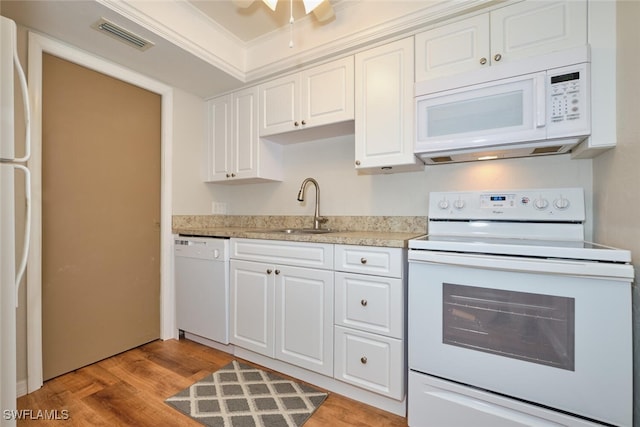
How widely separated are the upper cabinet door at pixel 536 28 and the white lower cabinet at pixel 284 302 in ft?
4.61

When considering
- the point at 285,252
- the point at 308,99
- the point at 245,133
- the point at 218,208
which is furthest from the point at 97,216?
the point at 308,99

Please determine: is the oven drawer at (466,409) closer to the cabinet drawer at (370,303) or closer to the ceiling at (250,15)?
the cabinet drawer at (370,303)

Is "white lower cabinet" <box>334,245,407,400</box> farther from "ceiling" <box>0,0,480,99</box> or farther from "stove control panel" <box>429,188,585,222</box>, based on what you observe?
"ceiling" <box>0,0,480,99</box>

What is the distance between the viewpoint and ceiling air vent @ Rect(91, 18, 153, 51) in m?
1.68

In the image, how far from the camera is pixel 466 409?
1.26m

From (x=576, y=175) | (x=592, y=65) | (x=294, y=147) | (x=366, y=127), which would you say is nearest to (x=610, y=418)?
(x=576, y=175)

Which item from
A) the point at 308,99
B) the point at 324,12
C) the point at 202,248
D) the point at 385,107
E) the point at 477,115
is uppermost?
the point at 324,12

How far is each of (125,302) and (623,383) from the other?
9.18 feet

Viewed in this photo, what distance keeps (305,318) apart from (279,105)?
5.18 ft

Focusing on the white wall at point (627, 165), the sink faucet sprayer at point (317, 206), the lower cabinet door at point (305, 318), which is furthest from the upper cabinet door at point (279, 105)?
the white wall at point (627, 165)

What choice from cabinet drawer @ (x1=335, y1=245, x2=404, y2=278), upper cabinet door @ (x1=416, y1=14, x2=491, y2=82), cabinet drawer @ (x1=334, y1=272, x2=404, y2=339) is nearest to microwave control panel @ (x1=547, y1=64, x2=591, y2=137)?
upper cabinet door @ (x1=416, y1=14, x2=491, y2=82)

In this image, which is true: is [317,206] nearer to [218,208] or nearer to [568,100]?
[218,208]

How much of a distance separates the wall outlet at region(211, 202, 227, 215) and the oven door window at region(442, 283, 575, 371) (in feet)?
7.43

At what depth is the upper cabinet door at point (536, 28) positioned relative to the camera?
1.34 metres
